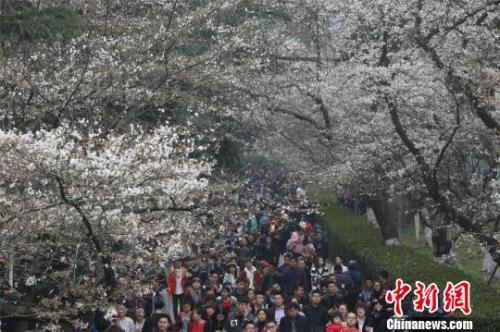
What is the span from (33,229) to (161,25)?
20.7 feet

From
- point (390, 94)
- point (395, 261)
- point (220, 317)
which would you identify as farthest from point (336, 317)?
point (395, 261)

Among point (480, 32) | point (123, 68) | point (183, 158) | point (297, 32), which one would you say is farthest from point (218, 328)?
point (297, 32)

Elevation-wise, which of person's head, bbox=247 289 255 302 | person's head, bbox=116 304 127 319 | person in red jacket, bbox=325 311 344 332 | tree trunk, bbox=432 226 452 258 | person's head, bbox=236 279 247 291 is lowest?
person in red jacket, bbox=325 311 344 332

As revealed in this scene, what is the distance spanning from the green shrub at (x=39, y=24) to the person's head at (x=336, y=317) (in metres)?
5.74

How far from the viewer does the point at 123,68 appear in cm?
1384

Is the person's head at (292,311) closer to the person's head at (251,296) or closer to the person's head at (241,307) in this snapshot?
the person's head at (241,307)

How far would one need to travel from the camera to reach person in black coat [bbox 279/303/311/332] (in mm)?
13109

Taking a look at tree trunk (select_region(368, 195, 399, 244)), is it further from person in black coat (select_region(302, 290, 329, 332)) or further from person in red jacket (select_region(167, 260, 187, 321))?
person in black coat (select_region(302, 290, 329, 332))

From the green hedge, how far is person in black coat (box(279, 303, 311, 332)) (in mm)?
2545

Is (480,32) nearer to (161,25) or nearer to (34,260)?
(161,25)

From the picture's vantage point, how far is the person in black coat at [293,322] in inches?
516

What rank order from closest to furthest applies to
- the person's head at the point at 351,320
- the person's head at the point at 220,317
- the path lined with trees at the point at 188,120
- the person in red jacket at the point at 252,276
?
the path lined with trees at the point at 188,120 < the person's head at the point at 351,320 < the person's head at the point at 220,317 < the person in red jacket at the point at 252,276

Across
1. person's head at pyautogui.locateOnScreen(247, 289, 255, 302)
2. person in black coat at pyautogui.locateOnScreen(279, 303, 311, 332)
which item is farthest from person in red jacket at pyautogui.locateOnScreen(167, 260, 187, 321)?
person in black coat at pyautogui.locateOnScreen(279, 303, 311, 332)

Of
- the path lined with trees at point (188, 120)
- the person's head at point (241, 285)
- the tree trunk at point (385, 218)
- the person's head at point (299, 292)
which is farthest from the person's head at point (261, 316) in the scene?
the tree trunk at point (385, 218)
